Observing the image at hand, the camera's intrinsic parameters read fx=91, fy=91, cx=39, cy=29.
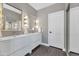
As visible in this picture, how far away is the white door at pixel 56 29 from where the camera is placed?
2363mm

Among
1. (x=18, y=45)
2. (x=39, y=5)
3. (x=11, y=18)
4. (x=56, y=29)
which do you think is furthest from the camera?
(x=56, y=29)

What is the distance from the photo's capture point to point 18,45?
2043mm

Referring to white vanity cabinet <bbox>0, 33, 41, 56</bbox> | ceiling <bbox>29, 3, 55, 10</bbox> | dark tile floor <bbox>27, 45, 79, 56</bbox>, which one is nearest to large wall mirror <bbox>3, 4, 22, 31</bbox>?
white vanity cabinet <bbox>0, 33, 41, 56</bbox>

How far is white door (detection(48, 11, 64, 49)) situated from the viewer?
2363mm

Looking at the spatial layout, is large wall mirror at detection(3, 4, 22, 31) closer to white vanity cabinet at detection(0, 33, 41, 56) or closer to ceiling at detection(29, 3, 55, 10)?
white vanity cabinet at detection(0, 33, 41, 56)

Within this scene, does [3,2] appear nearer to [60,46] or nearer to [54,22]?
[54,22]

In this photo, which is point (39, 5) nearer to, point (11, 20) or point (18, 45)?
point (11, 20)

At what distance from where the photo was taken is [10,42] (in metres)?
1.75

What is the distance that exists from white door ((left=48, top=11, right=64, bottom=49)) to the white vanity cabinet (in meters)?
0.40

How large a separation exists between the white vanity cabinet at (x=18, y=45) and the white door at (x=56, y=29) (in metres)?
0.40

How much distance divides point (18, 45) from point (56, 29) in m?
1.05

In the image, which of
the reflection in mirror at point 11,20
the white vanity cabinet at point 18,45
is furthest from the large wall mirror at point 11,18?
the white vanity cabinet at point 18,45

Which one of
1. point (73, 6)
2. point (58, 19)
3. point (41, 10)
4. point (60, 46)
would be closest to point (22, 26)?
point (41, 10)

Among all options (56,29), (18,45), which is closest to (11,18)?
(18,45)
